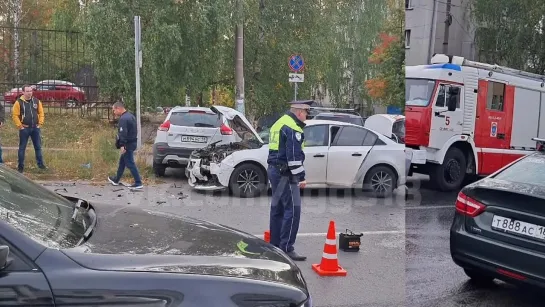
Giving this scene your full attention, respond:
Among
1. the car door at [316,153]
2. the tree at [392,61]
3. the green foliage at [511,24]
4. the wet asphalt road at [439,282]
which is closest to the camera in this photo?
the wet asphalt road at [439,282]

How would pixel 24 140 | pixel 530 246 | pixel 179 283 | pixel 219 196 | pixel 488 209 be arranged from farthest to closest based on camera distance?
1. pixel 24 140
2. pixel 219 196
3. pixel 488 209
4. pixel 530 246
5. pixel 179 283

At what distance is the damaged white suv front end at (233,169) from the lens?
9812 millimetres

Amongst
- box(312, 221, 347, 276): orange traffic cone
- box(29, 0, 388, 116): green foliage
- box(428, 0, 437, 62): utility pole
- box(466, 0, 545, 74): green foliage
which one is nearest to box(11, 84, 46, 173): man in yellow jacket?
box(29, 0, 388, 116): green foliage

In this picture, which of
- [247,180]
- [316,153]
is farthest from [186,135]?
[316,153]

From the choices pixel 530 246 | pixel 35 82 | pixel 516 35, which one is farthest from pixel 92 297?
pixel 35 82

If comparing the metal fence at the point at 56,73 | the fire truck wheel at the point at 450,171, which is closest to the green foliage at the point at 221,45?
the metal fence at the point at 56,73

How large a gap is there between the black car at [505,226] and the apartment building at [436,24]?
5.63 ft

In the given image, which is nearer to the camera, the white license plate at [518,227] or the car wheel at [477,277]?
the white license plate at [518,227]

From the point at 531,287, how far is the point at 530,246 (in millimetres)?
342

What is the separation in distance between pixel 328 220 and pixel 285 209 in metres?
2.32

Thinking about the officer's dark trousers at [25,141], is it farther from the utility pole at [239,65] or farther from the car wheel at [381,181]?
the car wheel at [381,181]

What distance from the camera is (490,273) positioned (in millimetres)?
4980

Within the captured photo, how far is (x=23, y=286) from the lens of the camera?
2.50 m

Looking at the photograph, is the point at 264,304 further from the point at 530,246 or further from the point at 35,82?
the point at 35,82
